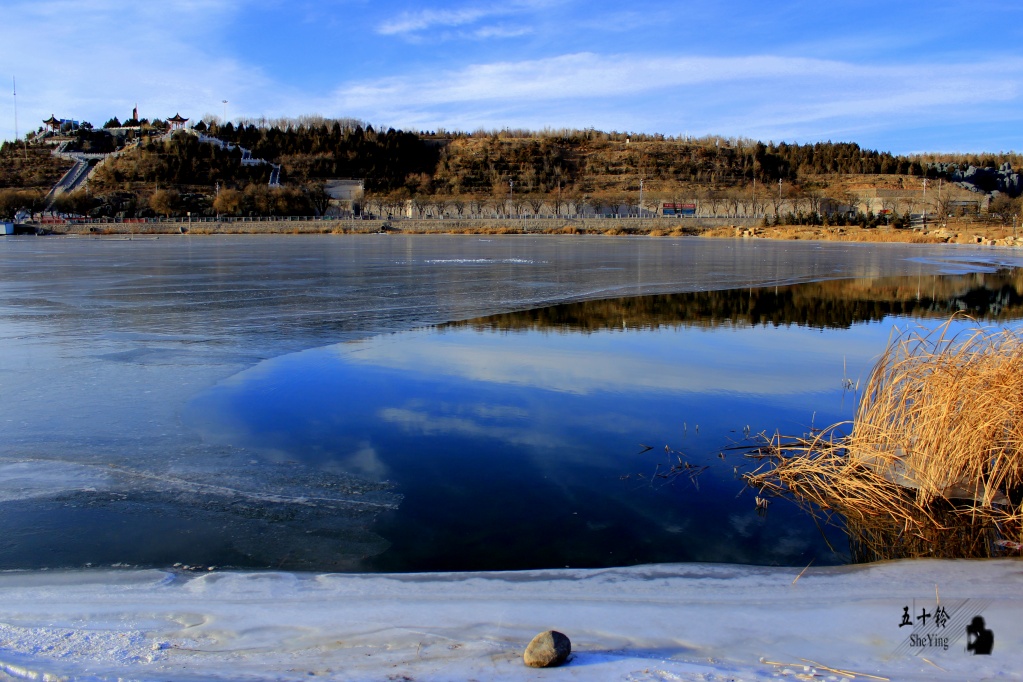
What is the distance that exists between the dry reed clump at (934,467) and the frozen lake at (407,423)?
1.34 ft

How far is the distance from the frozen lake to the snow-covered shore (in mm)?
287

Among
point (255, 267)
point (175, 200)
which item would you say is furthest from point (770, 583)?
point (175, 200)

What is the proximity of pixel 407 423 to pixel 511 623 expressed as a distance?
3.26 m

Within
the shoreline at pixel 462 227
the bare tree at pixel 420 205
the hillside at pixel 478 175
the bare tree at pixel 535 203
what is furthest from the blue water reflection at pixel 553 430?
the bare tree at pixel 420 205

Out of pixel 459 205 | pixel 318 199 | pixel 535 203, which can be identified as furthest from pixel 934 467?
pixel 318 199

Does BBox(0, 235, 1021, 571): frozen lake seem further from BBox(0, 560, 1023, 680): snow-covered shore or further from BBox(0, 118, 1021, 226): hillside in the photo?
BBox(0, 118, 1021, 226): hillside

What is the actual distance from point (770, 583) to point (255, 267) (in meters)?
21.8

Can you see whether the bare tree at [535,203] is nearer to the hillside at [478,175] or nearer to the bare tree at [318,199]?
the hillside at [478,175]

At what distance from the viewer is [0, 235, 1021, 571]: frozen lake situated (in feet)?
14.2

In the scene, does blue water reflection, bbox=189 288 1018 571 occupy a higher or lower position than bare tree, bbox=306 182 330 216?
lower

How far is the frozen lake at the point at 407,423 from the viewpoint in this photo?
434cm

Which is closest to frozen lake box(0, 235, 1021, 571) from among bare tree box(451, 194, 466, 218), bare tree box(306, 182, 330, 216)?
bare tree box(451, 194, 466, 218)

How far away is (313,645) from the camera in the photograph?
126 inches

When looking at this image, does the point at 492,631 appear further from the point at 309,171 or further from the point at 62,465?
the point at 309,171
